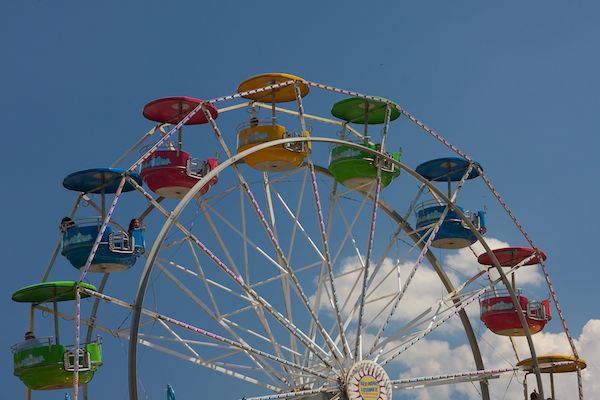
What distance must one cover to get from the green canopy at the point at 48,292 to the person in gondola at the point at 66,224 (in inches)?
85.5

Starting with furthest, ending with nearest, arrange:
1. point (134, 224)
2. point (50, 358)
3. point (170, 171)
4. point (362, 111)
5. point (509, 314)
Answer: point (509, 314), point (362, 111), point (170, 171), point (134, 224), point (50, 358)

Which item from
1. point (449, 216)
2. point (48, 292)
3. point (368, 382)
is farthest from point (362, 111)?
point (48, 292)

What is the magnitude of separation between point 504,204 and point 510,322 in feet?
11.1

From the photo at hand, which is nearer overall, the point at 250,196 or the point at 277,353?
the point at 250,196

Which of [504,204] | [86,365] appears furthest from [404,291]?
[86,365]

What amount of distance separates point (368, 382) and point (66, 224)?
807cm

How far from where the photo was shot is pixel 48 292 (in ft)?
108

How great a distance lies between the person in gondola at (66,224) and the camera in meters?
34.9

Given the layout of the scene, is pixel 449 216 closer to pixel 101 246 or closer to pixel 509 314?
pixel 509 314

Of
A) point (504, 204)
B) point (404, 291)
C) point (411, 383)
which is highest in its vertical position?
point (504, 204)

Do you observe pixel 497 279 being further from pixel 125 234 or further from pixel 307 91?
pixel 125 234

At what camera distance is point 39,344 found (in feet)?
108

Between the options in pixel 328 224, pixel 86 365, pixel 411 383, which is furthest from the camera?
pixel 328 224

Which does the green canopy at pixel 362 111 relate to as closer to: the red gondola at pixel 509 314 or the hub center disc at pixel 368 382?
the red gondola at pixel 509 314
